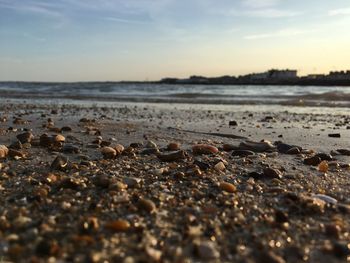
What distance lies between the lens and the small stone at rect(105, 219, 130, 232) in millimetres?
2182

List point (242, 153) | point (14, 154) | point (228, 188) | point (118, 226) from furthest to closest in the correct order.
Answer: point (242, 153), point (14, 154), point (228, 188), point (118, 226)

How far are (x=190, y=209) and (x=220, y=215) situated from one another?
0.61ft

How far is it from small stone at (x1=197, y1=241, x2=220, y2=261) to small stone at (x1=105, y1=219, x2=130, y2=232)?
0.41 metres

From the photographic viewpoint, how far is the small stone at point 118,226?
85.9 inches

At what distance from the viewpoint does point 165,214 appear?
96.8 inches

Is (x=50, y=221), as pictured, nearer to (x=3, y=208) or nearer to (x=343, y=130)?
(x=3, y=208)

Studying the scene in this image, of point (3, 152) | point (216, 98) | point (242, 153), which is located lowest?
point (216, 98)

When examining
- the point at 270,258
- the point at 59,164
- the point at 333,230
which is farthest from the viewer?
the point at 59,164

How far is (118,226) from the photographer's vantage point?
2188mm

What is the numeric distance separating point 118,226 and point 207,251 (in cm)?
49

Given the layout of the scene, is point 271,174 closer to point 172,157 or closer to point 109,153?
point 172,157

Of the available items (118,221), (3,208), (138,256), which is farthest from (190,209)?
(3,208)

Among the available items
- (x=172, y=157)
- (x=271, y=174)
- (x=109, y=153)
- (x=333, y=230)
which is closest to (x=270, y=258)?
(x=333, y=230)

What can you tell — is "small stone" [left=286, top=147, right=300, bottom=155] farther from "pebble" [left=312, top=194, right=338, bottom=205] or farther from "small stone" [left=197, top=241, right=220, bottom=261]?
"small stone" [left=197, top=241, right=220, bottom=261]
